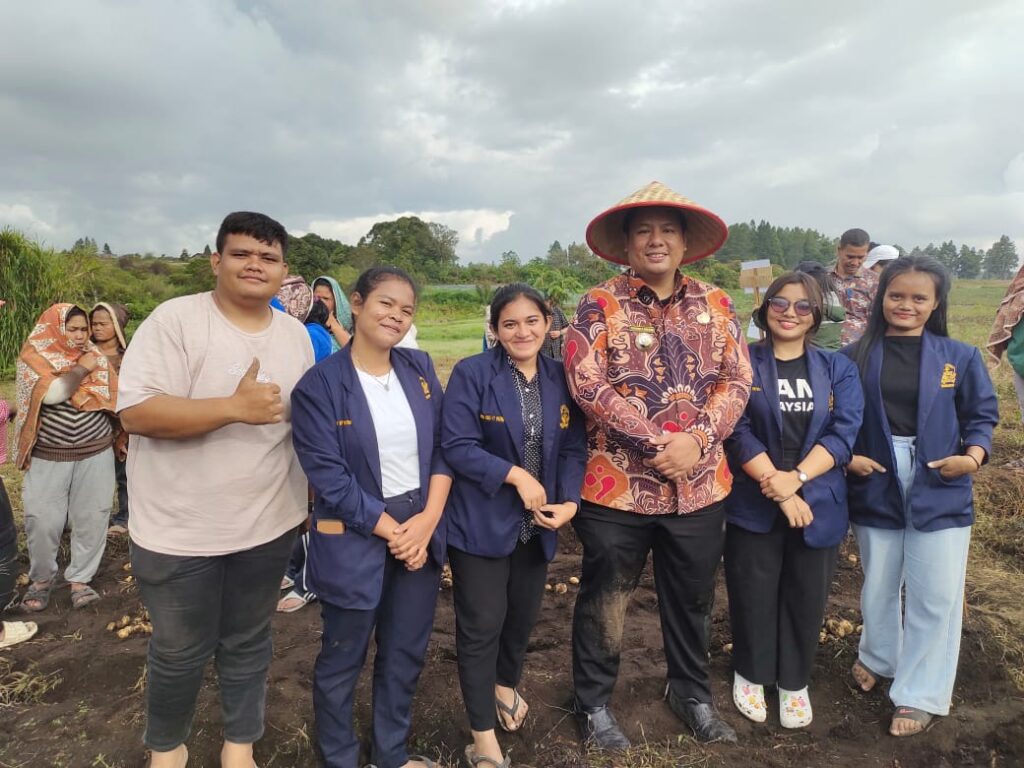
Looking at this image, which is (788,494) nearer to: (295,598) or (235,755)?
(235,755)

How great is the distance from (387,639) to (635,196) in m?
2.09

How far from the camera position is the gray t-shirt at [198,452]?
1908 mm

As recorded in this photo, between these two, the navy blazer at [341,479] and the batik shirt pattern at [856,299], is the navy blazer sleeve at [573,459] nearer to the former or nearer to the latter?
the navy blazer at [341,479]

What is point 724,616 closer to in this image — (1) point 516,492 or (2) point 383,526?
(1) point 516,492

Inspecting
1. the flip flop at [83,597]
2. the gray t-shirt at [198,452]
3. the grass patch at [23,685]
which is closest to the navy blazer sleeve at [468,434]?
the gray t-shirt at [198,452]

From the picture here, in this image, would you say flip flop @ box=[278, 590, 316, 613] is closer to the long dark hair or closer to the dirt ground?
the dirt ground

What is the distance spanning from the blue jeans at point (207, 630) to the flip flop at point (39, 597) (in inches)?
95.7

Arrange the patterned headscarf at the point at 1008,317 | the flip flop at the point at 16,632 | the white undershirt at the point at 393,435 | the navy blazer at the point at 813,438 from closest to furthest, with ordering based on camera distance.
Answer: the white undershirt at the point at 393,435
the navy blazer at the point at 813,438
the flip flop at the point at 16,632
the patterned headscarf at the point at 1008,317

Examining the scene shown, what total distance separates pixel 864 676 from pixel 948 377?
157 cm

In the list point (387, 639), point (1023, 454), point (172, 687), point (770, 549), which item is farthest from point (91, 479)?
point (1023, 454)

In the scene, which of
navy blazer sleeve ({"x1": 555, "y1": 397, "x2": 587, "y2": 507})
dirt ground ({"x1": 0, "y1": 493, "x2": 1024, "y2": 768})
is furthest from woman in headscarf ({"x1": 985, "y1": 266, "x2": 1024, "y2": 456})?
navy blazer sleeve ({"x1": 555, "y1": 397, "x2": 587, "y2": 507})

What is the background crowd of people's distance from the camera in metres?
2.02

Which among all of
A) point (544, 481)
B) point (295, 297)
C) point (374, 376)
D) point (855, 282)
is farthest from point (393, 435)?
point (855, 282)

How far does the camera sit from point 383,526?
2127mm
